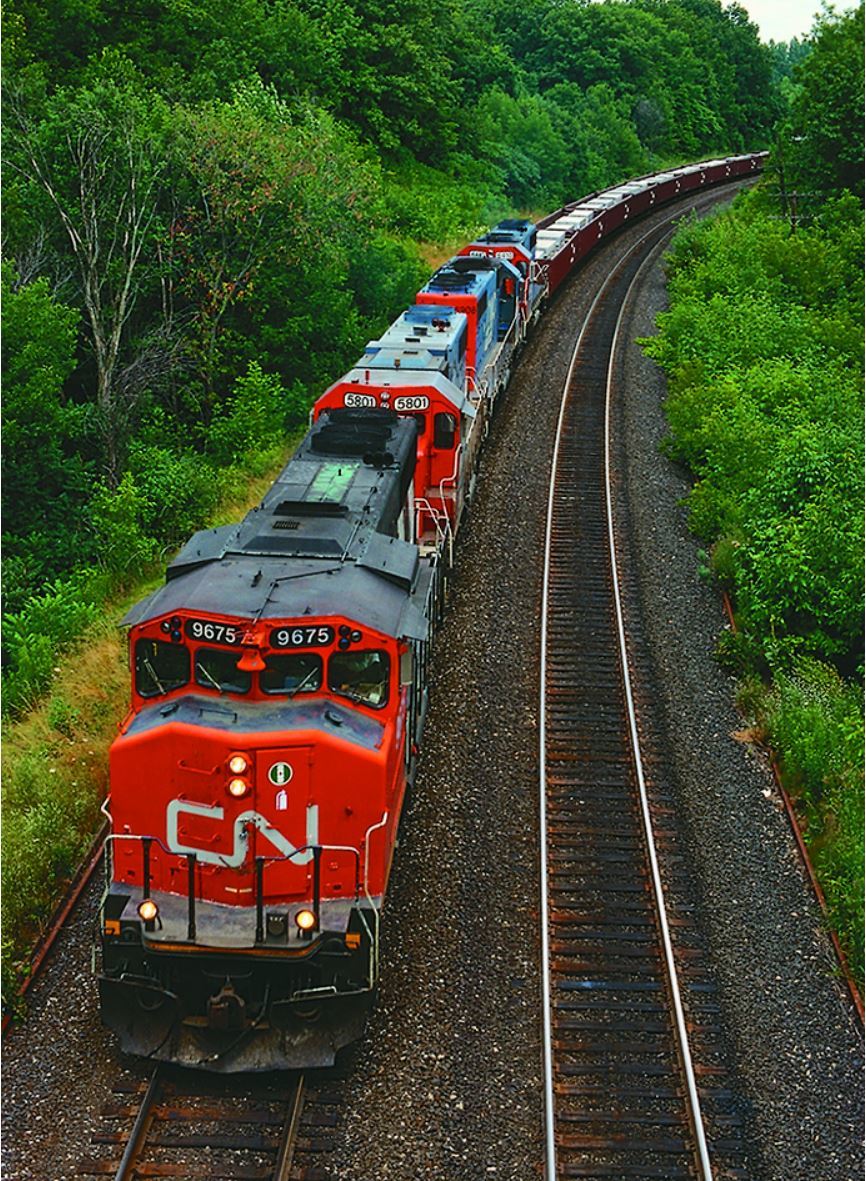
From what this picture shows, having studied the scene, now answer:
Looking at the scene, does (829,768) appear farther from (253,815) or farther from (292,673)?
(253,815)

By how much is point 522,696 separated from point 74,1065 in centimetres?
790

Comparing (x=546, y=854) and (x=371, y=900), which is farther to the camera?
(x=546, y=854)

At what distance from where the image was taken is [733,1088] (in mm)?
10086

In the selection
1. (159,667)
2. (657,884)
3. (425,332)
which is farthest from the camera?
(425,332)

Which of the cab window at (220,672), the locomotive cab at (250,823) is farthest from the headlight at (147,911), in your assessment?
the cab window at (220,672)

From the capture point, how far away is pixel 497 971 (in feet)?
37.6

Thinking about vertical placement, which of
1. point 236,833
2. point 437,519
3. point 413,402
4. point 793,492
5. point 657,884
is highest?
point 413,402

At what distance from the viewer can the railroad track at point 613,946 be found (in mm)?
9570

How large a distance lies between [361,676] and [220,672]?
1.19 m

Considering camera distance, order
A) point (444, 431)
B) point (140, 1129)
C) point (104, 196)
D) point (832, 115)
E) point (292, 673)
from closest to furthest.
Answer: point (140, 1129)
point (292, 673)
point (444, 431)
point (104, 196)
point (832, 115)

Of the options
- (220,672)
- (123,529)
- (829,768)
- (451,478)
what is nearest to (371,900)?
(220,672)

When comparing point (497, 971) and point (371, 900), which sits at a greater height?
point (371, 900)

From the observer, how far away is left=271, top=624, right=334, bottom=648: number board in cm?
994

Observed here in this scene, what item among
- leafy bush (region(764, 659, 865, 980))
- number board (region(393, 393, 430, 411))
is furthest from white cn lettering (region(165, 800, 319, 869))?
→ number board (region(393, 393, 430, 411))
